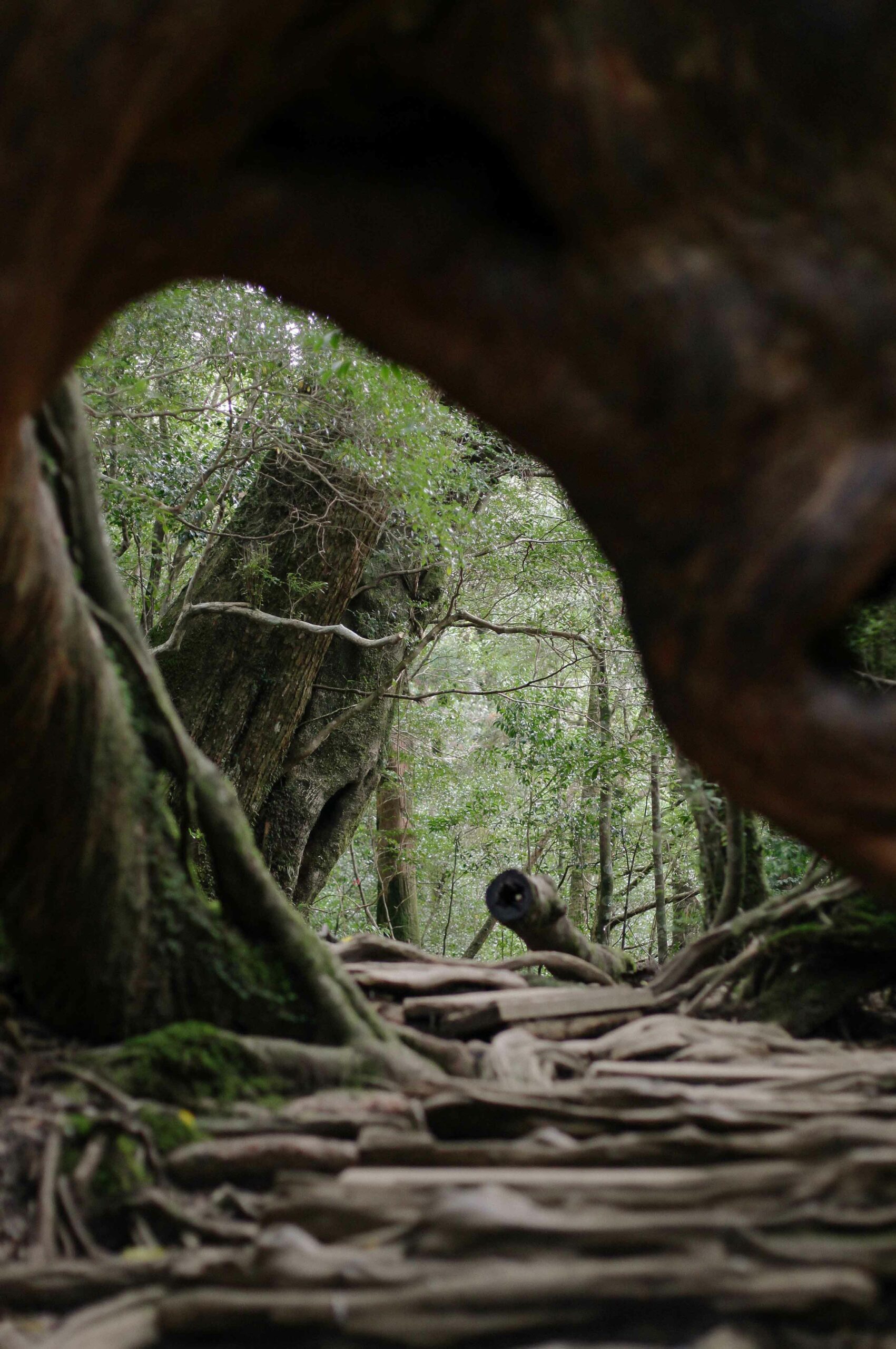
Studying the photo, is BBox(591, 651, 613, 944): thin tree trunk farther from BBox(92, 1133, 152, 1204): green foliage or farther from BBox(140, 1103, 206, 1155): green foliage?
BBox(92, 1133, 152, 1204): green foliage

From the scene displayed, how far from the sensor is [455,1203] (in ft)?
8.14

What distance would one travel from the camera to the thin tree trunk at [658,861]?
11297 mm

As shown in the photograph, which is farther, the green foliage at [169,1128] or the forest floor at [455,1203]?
the green foliage at [169,1128]

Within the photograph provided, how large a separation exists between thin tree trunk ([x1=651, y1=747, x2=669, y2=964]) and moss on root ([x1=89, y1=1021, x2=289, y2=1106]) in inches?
311

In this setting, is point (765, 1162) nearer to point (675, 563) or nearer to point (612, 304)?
point (675, 563)

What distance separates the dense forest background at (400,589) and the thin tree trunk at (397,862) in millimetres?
47

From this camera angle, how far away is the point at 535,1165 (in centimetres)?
295

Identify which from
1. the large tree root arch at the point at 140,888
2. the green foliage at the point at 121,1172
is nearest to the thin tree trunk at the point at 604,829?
the large tree root arch at the point at 140,888

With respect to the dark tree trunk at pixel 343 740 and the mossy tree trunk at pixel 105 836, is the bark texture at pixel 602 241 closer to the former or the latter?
the mossy tree trunk at pixel 105 836

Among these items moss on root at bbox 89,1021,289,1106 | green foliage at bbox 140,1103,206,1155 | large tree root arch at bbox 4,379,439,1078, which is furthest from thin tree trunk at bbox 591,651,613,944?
green foliage at bbox 140,1103,206,1155

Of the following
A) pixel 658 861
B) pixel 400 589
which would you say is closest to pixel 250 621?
pixel 400 589

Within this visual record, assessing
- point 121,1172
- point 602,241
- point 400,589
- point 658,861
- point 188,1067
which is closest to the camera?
point 602,241

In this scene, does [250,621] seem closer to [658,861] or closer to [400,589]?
[400,589]

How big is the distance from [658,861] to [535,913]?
6.49 metres
